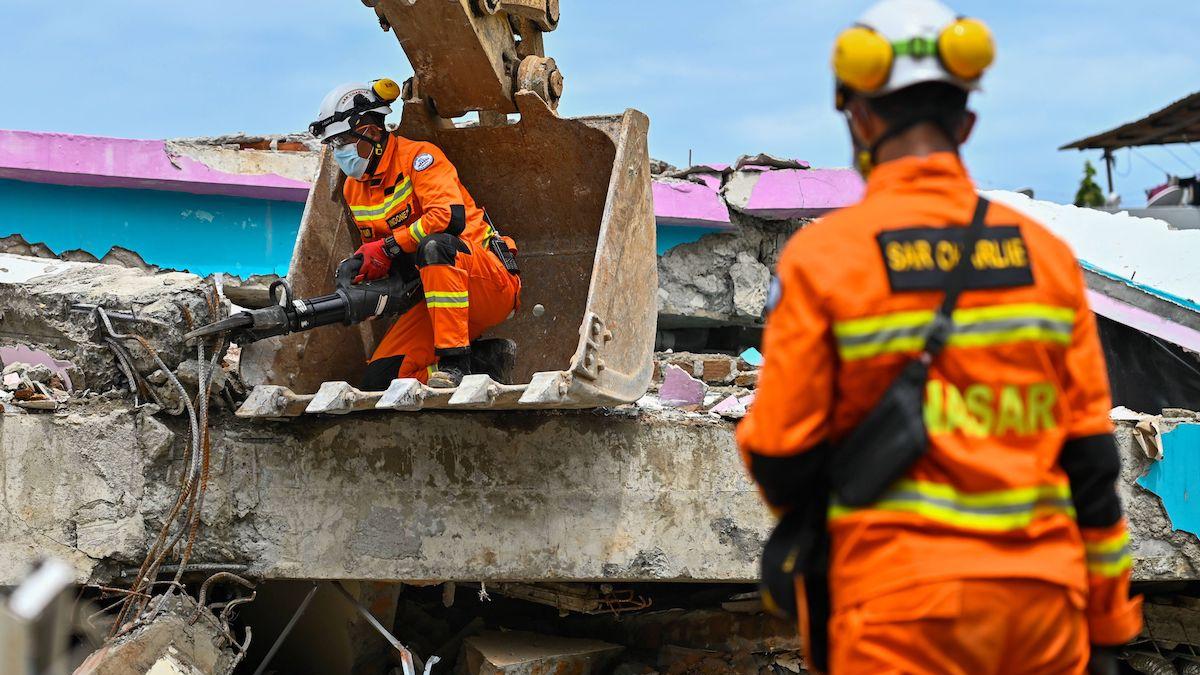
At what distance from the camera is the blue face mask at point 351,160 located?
5.00 metres

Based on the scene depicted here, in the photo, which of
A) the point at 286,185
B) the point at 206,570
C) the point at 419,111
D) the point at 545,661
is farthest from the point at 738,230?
the point at 206,570

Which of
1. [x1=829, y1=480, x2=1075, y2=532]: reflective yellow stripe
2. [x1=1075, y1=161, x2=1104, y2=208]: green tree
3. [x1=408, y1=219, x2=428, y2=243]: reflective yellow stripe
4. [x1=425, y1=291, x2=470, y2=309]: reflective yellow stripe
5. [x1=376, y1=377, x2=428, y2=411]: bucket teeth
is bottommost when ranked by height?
[x1=376, y1=377, x2=428, y2=411]: bucket teeth

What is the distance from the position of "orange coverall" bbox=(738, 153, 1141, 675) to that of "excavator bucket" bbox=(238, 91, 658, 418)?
7.00 feet

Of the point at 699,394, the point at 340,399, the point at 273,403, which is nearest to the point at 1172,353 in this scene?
the point at 699,394

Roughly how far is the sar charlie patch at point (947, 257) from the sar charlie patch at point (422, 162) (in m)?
3.26

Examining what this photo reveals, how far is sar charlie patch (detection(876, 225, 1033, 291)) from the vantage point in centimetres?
194

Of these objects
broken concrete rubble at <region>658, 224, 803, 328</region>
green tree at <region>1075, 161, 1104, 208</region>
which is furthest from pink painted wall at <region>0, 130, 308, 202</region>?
green tree at <region>1075, 161, 1104, 208</region>

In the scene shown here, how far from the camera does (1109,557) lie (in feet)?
6.85

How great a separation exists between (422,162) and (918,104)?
3.18 metres

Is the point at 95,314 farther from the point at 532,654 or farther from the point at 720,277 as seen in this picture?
the point at 720,277

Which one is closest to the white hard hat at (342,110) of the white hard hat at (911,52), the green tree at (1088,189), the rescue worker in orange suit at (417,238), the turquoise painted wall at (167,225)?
the rescue worker in orange suit at (417,238)

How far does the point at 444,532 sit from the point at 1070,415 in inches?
125

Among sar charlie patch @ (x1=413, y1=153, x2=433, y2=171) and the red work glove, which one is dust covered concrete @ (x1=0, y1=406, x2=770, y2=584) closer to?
the red work glove

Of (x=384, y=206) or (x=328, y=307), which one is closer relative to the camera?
(x=328, y=307)
